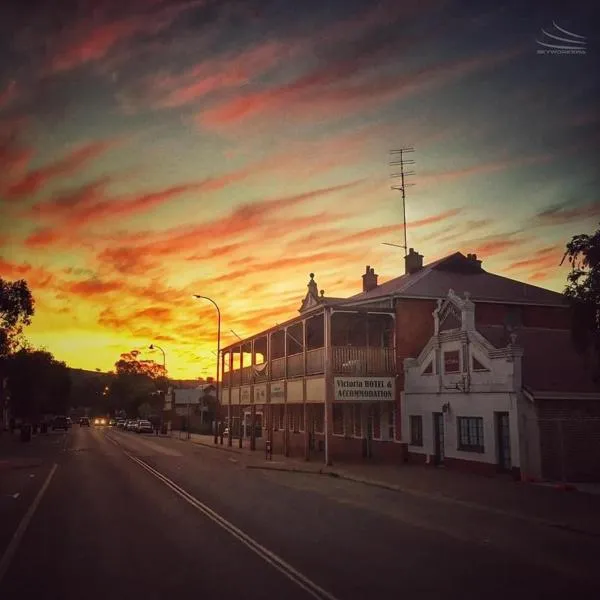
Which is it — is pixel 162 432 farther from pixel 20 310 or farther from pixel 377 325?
pixel 377 325

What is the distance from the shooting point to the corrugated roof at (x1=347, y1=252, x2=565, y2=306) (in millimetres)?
31272

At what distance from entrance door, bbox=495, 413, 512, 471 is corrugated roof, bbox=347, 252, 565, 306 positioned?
29.8 ft

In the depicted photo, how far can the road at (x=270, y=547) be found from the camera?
8.31 meters

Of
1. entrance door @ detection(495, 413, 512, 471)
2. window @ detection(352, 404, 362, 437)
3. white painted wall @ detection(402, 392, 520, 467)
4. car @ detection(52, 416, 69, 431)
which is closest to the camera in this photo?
white painted wall @ detection(402, 392, 520, 467)

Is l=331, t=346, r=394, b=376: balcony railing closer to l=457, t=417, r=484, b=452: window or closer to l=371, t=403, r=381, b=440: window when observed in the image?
l=371, t=403, r=381, b=440: window

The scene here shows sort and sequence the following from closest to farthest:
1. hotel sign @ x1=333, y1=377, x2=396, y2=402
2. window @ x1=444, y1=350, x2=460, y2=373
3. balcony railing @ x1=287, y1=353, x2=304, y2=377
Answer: window @ x1=444, y1=350, x2=460, y2=373
hotel sign @ x1=333, y1=377, x2=396, y2=402
balcony railing @ x1=287, y1=353, x2=304, y2=377

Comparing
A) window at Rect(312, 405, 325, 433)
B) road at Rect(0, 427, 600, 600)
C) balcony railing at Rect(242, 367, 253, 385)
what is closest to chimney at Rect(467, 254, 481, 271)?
window at Rect(312, 405, 325, 433)

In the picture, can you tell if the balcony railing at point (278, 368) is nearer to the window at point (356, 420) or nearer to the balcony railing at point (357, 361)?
the window at point (356, 420)

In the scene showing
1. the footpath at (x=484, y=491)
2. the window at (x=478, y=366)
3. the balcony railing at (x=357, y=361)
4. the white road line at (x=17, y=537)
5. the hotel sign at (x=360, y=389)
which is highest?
the balcony railing at (x=357, y=361)

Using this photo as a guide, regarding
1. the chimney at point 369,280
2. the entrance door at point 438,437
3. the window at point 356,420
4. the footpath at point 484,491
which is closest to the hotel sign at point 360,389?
the footpath at point 484,491

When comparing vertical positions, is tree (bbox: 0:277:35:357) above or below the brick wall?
above

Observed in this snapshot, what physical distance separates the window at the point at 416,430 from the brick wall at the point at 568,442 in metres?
7.56

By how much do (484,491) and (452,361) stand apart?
25.0 ft

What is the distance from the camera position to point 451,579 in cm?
876
